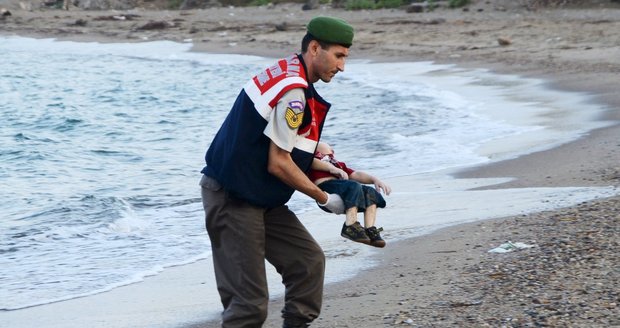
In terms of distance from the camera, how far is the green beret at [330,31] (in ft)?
14.9

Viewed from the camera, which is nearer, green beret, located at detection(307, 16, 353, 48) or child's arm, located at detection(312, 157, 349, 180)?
green beret, located at detection(307, 16, 353, 48)

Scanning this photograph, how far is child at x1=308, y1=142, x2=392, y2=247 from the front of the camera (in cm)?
461

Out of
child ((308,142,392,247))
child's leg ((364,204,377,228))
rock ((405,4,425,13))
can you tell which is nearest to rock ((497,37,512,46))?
rock ((405,4,425,13))

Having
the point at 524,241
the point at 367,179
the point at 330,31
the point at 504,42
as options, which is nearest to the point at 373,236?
the point at 367,179

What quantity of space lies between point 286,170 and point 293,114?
0.75 feet

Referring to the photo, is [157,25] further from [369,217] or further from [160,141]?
[369,217]

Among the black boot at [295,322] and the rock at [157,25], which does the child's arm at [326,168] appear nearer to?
the black boot at [295,322]

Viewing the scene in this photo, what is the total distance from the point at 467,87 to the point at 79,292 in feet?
39.0

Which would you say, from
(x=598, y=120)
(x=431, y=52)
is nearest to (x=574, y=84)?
(x=598, y=120)

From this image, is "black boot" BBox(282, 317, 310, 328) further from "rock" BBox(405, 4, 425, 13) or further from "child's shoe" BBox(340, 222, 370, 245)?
"rock" BBox(405, 4, 425, 13)

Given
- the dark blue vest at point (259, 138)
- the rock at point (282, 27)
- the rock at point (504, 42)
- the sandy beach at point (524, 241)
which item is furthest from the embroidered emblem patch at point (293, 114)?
the rock at point (282, 27)

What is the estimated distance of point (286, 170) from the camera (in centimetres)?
451

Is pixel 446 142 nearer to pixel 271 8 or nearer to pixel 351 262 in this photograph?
pixel 351 262

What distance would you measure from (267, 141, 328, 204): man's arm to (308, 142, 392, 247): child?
183 millimetres
